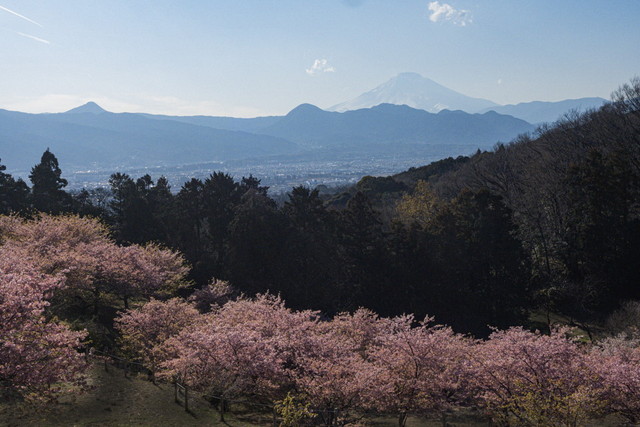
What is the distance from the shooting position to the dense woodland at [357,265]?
15258 millimetres

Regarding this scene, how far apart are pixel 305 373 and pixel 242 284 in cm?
1760

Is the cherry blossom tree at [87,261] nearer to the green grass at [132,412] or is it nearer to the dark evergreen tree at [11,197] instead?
the green grass at [132,412]

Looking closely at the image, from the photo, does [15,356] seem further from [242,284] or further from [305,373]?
[242,284]

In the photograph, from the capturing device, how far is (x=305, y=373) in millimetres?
14320

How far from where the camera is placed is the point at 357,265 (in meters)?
32.8

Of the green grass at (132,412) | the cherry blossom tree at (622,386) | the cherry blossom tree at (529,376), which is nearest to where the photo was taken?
the green grass at (132,412)

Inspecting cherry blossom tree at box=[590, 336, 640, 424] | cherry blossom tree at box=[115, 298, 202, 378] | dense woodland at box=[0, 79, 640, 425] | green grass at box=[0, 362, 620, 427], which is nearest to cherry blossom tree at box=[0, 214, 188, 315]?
dense woodland at box=[0, 79, 640, 425]

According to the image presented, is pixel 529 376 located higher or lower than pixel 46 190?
lower

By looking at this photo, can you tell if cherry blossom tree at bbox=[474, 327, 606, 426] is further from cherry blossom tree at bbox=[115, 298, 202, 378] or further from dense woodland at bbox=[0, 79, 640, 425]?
cherry blossom tree at bbox=[115, 298, 202, 378]

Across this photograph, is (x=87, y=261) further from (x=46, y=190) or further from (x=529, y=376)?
(x=46, y=190)

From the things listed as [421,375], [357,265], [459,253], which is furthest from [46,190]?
[421,375]

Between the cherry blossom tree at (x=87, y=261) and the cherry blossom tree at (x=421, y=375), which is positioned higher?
the cherry blossom tree at (x=87, y=261)

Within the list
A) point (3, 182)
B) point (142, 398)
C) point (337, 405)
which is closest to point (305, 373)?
point (337, 405)

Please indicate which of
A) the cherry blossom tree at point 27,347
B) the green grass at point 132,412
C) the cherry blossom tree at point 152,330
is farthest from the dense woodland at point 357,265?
the cherry blossom tree at point 27,347
